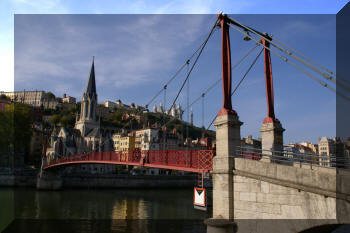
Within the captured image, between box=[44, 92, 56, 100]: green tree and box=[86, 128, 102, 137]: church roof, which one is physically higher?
box=[44, 92, 56, 100]: green tree

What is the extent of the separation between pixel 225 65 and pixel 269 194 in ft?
16.1

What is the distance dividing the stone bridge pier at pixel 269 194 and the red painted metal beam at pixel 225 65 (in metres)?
0.47

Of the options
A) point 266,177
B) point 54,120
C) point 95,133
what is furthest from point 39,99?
point 266,177

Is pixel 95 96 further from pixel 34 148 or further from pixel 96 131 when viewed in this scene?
pixel 34 148

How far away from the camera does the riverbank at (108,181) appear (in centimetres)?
4400

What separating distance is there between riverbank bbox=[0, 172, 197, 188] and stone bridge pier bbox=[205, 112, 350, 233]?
42.5 meters

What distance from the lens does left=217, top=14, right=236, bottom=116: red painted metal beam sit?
1029cm

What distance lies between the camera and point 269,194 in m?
8.34

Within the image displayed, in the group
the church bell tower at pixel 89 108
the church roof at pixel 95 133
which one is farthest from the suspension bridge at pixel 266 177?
the church bell tower at pixel 89 108

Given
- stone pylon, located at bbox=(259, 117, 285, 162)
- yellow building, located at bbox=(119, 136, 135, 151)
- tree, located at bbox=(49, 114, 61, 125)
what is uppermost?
tree, located at bbox=(49, 114, 61, 125)

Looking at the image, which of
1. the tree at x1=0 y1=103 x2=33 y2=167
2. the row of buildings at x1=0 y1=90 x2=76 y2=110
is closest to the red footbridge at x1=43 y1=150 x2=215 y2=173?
the tree at x1=0 y1=103 x2=33 y2=167

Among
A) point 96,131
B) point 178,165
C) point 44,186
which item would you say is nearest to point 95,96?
point 96,131

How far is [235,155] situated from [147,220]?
14046mm

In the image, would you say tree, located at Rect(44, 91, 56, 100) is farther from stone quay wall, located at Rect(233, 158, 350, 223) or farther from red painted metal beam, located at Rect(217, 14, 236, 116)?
stone quay wall, located at Rect(233, 158, 350, 223)
